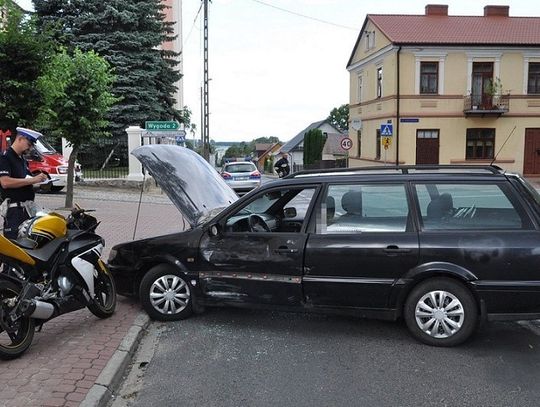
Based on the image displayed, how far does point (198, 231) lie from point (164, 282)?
0.65 m

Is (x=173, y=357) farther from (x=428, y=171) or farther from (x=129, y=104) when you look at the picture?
(x=129, y=104)

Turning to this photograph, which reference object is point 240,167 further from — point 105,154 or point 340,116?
point 340,116

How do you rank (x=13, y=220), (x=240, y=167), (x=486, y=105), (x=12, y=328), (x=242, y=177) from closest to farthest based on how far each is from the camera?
(x=12, y=328), (x=13, y=220), (x=242, y=177), (x=240, y=167), (x=486, y=105)

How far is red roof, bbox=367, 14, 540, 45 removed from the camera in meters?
35.2

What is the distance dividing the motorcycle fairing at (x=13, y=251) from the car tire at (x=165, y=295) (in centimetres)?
134

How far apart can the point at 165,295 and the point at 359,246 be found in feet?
6.83

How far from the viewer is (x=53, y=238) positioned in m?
5.00

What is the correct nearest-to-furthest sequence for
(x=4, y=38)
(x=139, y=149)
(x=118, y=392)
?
(x=118, y=392) < (x=139, y=149) < (x=4, y=38)

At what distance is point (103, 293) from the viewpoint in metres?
5.82

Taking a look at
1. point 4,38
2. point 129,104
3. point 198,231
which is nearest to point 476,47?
point 129,104

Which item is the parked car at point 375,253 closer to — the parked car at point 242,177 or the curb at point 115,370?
the curb at point 115,370

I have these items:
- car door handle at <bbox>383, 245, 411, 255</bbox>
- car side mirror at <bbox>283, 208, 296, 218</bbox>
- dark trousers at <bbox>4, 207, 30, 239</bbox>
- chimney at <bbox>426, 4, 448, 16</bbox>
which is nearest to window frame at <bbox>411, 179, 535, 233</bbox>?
car door handle at <bbox>383, 245, 411, 255</bbox>

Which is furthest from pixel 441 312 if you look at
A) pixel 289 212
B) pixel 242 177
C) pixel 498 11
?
pixel 498 11

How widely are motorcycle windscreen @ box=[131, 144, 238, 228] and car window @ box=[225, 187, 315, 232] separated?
502 mm
